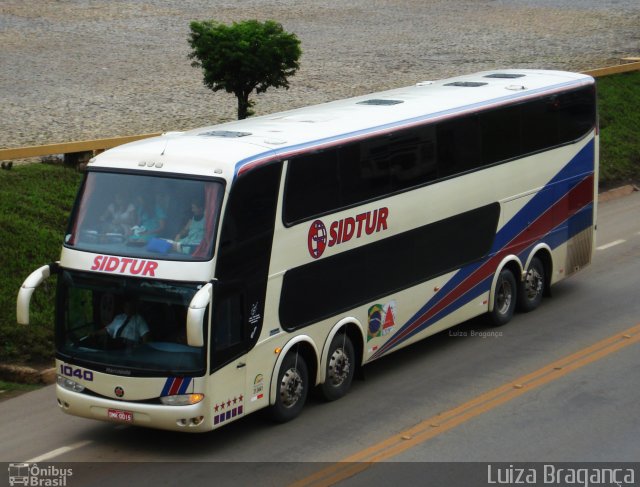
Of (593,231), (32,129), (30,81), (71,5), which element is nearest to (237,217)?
(593,231)

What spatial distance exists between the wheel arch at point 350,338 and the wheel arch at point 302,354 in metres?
0.10

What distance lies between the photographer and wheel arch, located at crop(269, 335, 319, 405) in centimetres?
1410

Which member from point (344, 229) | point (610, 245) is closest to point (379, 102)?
point (344, 229)

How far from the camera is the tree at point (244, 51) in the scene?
73.0ft

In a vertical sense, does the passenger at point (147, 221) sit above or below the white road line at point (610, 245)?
above

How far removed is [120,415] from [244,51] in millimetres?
10487

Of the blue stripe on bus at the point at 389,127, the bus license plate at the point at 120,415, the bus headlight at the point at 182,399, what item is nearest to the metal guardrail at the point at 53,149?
the blue stripe on bus at the point at 389,127

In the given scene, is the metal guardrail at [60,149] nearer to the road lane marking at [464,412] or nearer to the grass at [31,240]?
the grass at [31,240]

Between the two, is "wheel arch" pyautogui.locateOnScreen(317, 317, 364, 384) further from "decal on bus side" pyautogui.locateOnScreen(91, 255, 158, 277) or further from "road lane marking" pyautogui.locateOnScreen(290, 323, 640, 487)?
"decal on bus side" pyautogui.locateOnScreen(91, 255, 158, 277)

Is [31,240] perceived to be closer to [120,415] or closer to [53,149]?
[53,149]

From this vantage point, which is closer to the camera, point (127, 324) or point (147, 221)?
point (127, 324)

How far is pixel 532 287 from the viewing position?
19.1m

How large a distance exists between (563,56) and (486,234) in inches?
741

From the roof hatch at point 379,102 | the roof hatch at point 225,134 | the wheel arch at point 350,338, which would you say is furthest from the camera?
the roof hatch at point 379,102
